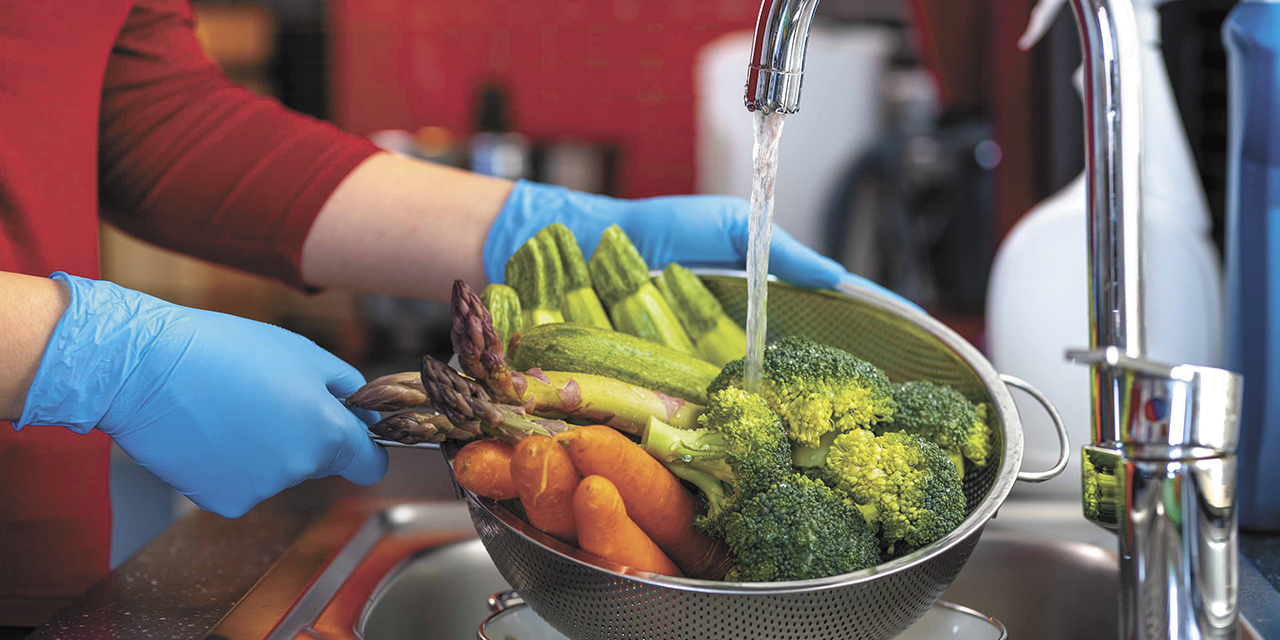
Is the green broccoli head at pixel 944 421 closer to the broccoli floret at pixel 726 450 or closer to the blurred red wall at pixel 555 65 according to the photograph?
the broccoli floret at pixel 726 450

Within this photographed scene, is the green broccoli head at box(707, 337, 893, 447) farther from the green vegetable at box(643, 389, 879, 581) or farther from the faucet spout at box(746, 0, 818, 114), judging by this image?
the faucet spout at box(746, 0, 818, 114)

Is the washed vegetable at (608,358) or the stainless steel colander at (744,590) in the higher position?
the washed vegetable at (608,358)

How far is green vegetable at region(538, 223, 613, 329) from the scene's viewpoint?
2.94 ft

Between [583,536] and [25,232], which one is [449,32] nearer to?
[25,232]

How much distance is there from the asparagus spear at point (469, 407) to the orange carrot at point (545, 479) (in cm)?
2

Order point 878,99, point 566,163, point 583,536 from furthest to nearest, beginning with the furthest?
point 566,163 → point 878,99 → point 583,536

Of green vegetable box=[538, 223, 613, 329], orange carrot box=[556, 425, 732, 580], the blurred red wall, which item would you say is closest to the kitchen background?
the blurred red wall

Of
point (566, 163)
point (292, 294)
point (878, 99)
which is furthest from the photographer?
point (292, 294)

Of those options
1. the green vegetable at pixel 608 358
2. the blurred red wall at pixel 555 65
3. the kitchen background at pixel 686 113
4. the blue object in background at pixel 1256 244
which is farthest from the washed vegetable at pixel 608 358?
the blurred red wall at pixel 555 65

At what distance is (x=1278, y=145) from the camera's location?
2.69 ft

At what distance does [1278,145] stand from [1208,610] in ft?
1.64

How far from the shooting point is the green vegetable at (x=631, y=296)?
891mm

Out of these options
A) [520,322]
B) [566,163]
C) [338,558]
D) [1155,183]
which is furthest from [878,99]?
[338,558]

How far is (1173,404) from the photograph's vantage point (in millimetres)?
482
